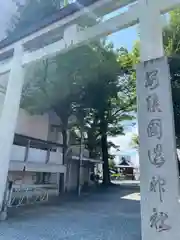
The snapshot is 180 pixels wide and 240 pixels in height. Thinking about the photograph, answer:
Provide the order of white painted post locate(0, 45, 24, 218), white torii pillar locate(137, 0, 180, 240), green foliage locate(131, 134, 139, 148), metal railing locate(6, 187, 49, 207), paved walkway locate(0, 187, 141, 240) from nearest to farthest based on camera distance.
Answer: white torii pillar locate(137, 0, 180, 240)
paved walkway locate(0, 187, 141, 240)
white painted post locate(0, 45, 24, 218)
metal railing locate(6, 187, 49, 207)
green foliage locate(131, 134, 139, 148)

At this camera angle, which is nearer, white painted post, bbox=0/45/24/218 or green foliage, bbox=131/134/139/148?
white painted post, bbox=0/45/24/218

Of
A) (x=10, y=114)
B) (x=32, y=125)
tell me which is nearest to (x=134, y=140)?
(x=32, y=125)

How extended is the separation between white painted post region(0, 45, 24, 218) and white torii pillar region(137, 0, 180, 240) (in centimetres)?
397

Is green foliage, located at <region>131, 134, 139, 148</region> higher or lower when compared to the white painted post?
higher

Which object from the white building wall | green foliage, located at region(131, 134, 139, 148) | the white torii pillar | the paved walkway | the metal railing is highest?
green foliage, located at region(131, 134, 139, 148)

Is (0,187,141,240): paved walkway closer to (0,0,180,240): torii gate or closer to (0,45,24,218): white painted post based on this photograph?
(0,45,24,218): white painted post

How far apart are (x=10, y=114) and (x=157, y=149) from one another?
4451 millimetres

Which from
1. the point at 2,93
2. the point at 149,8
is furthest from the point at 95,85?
the point at 149,8

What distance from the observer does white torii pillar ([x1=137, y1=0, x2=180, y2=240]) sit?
9.84 ft

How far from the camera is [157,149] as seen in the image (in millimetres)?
3232

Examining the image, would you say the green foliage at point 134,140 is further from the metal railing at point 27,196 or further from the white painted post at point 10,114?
the white painted post at point 10,114

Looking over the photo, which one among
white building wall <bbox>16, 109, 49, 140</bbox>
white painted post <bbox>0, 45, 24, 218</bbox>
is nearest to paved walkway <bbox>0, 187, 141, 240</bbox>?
white painted post <bbox>0, 45, 24, 218</bbox>

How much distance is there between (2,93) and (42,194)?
14.0 ft

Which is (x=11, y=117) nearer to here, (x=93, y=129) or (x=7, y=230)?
(x=7, y=230)
